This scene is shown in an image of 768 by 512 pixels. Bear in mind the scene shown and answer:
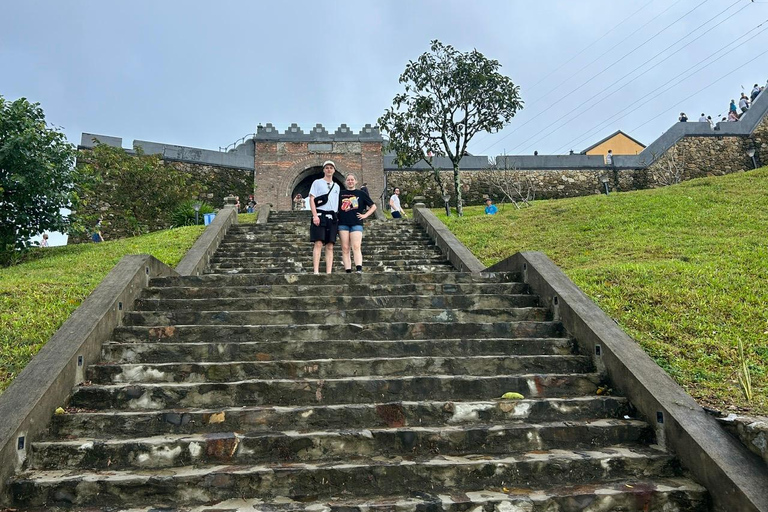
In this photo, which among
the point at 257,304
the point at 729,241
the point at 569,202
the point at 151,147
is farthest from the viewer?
the point at 151,147

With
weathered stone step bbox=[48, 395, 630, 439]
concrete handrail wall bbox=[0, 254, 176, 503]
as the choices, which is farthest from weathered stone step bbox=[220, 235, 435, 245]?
weathered stone step bbox=[48, 395, 630, 439]

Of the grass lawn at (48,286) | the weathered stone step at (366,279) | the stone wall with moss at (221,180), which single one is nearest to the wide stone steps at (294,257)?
the grass lawn at (48,286)

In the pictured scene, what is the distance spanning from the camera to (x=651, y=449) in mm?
3205

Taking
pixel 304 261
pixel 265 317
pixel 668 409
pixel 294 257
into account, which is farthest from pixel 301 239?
pixel 668 409

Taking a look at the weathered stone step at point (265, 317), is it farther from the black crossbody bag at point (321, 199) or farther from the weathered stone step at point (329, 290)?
the black crossbody bag at point (321, 199)

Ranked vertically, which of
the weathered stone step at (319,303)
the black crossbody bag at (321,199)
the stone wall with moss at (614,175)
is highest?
the stone wall with moss at (614,175)

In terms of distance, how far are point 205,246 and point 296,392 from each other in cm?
551

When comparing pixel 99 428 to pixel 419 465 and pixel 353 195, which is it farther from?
pixel 353 195

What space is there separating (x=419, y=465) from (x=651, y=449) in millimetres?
1365

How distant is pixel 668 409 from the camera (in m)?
3.24

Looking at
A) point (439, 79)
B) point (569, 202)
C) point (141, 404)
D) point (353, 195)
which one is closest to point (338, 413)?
point (141, 404)

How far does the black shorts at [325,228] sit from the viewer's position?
6238mm

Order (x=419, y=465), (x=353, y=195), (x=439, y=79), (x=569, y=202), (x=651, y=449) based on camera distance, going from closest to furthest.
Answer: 1. (x=419, y=465)
2. (x=651, y=449)
3. (x=353, y=195)
4. (x=569, y=202)
5. (x=439, y=79)

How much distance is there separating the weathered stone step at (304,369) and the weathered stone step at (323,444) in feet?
2.10
